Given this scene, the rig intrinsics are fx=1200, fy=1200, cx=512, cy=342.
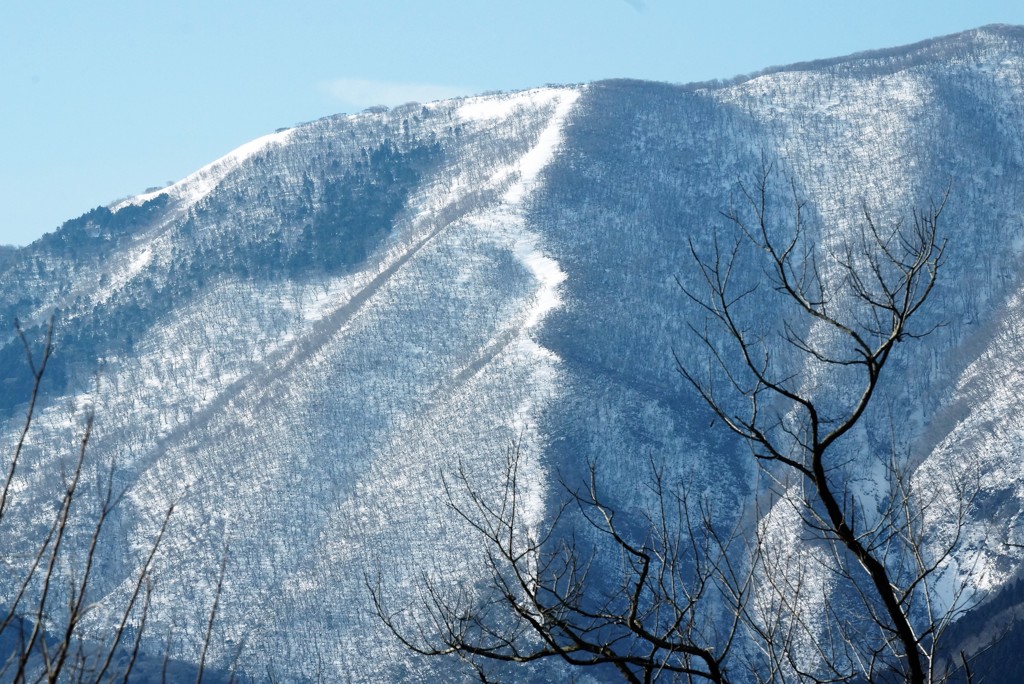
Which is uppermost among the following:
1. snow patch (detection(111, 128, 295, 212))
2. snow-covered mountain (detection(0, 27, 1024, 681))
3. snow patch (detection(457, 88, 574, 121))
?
snow patch (detection(457, 88, 574, 121))

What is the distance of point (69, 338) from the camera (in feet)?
425

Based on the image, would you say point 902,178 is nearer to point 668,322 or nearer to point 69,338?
point 668,322

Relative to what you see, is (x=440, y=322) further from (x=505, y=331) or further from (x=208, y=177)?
(x=208, y=177)

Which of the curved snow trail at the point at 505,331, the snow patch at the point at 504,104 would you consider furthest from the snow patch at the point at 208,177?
the curved snow trail at the point at 505,331

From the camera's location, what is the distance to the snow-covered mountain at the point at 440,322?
3423 inches

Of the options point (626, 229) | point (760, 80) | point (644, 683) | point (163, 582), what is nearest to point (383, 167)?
point (626, 229)

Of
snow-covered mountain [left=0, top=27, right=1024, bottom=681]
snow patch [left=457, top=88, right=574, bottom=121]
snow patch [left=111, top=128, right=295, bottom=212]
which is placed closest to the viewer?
snow-covered mountain [left=0, top=27, right=1024, bottom=681]

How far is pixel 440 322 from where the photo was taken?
11481 cm

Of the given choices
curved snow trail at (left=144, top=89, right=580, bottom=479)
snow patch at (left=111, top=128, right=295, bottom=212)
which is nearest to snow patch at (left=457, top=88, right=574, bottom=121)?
curved snow trail at (left=144, top=89, right=580, bottom=479)

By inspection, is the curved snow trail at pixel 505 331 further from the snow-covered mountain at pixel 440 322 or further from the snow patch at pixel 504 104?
the snow patch at pixel 504 104

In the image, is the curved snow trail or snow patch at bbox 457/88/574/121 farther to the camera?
snow patch at bbox 457/88/574/121

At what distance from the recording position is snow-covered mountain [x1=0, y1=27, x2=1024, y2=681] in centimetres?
8694

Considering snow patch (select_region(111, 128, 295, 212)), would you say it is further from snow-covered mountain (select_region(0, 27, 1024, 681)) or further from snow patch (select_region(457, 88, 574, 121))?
snow patch (select_region(457, 88, 574, 121))

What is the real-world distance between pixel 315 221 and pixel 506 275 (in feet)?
119
